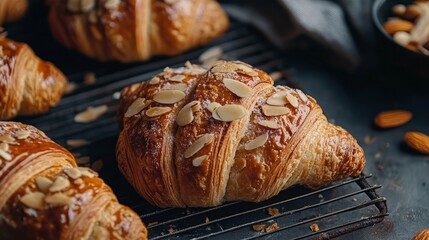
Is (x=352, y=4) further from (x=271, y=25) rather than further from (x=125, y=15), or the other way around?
(x=125, y=15)

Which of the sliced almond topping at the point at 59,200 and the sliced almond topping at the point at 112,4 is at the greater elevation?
the sliced almond topping at the point at 59,200

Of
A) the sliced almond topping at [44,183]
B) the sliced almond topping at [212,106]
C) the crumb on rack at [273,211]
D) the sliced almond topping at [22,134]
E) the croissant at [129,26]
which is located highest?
the sliced almond topping at [22,134]

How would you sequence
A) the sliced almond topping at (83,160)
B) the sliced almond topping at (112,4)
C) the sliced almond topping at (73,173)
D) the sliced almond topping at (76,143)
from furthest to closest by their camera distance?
the sliced almond topping at (112,4), the sliced almond topping at (76,143), the sliced almond topping at (83,160), the sliced almond topping at (73,173)

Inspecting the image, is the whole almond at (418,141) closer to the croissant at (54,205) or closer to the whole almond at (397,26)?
the whole almond at (397,26)

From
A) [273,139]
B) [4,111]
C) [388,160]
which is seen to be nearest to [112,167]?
[4,111]

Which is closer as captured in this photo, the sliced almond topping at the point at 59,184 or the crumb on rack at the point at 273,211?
the sliced almond topping at the point at 59,184

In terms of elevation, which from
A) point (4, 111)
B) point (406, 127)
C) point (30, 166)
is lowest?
point (406, 127)

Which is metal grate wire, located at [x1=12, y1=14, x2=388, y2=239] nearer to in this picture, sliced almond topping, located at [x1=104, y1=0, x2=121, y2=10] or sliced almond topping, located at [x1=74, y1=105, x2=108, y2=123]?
sliced almond topping, located at [x1=74, y1=105, x2=108, y2=123]

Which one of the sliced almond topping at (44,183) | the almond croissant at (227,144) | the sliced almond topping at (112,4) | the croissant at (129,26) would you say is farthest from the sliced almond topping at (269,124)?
the sliced almond topping at (112,4)
